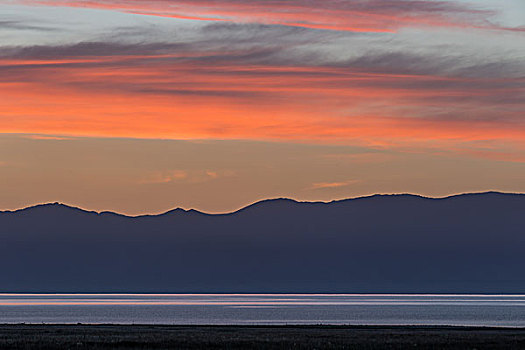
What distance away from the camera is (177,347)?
87.5 metres

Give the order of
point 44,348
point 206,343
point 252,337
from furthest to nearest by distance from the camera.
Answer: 1. point 252,337
2. point 206,343
3. point 44,348

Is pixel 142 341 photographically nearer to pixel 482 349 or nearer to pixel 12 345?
pixel 12 345

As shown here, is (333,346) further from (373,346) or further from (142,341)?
(142,341)

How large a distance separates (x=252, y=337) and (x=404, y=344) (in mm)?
16622

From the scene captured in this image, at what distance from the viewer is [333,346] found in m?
86.2

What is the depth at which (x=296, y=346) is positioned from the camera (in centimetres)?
8625

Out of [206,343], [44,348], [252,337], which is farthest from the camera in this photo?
[252,337]

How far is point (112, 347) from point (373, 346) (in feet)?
68.3

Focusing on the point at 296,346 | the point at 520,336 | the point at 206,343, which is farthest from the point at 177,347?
the point at 520,336

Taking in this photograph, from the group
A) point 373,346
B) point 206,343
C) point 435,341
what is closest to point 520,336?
point 435,341

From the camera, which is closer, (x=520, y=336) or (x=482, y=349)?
(x=482, y=349)

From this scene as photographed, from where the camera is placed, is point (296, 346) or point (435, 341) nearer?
point (296, 346)

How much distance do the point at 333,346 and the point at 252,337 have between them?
1496 cm

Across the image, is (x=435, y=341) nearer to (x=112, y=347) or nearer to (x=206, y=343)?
(x=206, y=343)
